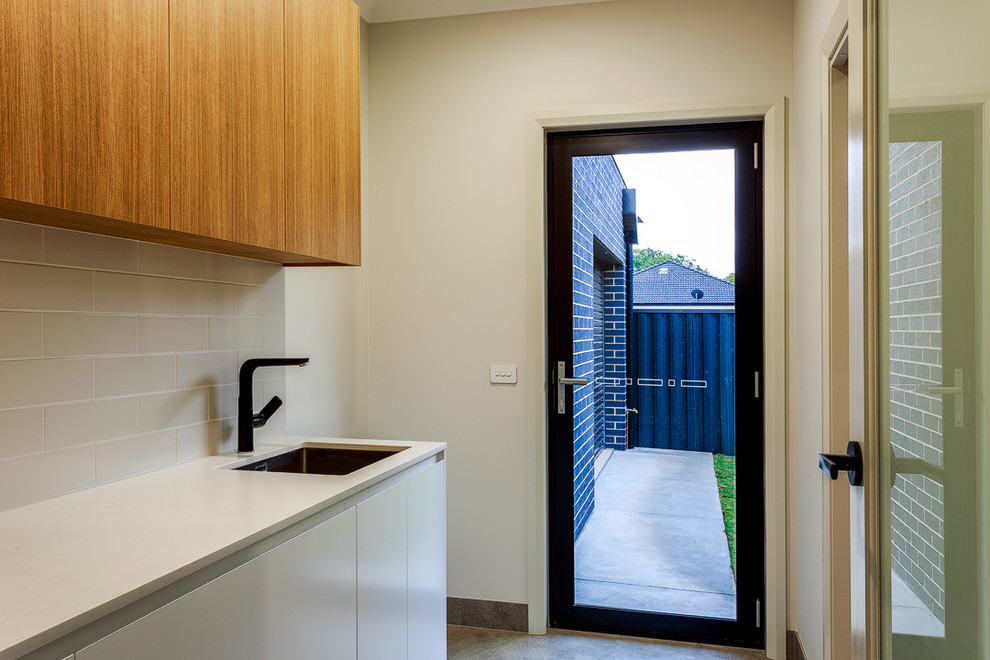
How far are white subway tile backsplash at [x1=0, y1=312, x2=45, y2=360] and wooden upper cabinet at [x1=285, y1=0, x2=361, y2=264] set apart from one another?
24.4 inches

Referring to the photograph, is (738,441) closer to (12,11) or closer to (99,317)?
(99,317)

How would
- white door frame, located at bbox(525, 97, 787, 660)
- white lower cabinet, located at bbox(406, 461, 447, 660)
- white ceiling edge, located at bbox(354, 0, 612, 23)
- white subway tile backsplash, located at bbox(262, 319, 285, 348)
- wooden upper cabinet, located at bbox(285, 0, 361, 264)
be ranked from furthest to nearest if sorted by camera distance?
1. white ceiling edge, located at bbox(354, 0, 612, 23)
2. white door frame, located at bbox(525, 97, 787, 660)
3. white subway tile backsplash, located at bbox(262, 319, 285, 348)
4. white lower cabinet, located at bbox(406, 461, 447, 660)
5. wooden upper cabinet, located at bbox(285, 0, 361, 264)

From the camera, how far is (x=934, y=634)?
91 centimetres

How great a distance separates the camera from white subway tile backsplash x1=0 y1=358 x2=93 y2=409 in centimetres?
139

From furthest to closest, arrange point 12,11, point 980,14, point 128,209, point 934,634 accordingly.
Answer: point 128,209 < point 12,11 < point 934,634 < point 980,14

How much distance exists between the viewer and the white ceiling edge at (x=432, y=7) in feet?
9.29

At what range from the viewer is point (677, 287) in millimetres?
2812

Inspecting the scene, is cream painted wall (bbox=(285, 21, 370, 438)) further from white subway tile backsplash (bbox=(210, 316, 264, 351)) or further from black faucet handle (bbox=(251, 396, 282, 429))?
black faucet handle (bbox=(251, 396, 282, 429))

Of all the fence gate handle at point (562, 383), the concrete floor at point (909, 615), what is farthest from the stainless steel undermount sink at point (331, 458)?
the concrete floor at point (909, 615)

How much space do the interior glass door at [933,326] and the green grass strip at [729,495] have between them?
5.47ft

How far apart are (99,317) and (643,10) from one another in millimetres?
2322

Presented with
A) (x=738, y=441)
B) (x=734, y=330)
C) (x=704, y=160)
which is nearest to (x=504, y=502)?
(x=738, y=441)

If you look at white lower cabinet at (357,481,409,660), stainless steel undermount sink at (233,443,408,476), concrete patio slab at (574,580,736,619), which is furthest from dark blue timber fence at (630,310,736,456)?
white lower cabinet at (357,481,409,660)

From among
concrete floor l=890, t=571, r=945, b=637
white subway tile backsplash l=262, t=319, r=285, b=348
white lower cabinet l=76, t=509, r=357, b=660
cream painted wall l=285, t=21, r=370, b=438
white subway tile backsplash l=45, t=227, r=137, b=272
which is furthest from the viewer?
cream painted wall l=285, t=21, r=370, b=438
